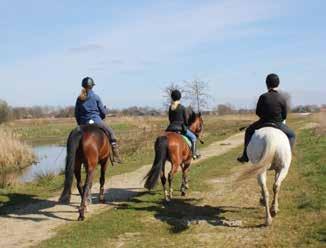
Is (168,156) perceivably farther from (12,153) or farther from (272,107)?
(12,153)

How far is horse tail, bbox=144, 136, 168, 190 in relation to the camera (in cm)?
1098

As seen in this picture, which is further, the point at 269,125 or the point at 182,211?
the point at 182,211

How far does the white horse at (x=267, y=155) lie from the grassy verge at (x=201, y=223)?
583 millimetres

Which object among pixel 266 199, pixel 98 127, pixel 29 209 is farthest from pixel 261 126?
pixel 29 209

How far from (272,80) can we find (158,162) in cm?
315

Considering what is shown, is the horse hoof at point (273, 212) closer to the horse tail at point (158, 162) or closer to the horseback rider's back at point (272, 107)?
the horseback rider's back at point (272, 107)

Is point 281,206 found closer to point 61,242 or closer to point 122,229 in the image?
point 122,229

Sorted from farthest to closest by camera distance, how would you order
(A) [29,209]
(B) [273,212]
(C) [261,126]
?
(A) [29,209] → (C) [261,126] → (B) [273,212]

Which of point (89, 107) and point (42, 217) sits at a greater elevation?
point (89, 107)

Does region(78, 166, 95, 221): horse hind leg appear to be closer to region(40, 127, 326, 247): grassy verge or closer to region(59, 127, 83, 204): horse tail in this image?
region(40, 127, 326, 247): grassy verge

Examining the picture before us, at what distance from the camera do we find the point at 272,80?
32.5ft

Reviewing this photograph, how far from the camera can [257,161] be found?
9.10 m

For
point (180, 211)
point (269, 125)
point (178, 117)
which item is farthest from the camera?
point (178, 117)

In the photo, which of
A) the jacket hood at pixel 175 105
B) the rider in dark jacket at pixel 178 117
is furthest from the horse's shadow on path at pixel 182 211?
the jacket hood at pixel 175 105
